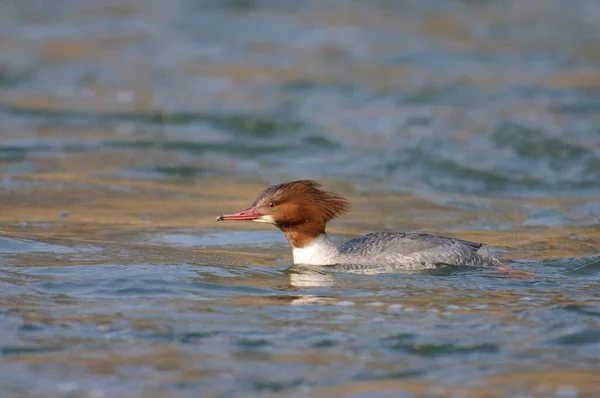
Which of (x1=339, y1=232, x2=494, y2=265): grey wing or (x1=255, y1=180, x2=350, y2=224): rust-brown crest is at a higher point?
(x1=255, y1=180, x2=350, y2=224): rust-brown crest

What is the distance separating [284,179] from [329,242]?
4590 millimetres

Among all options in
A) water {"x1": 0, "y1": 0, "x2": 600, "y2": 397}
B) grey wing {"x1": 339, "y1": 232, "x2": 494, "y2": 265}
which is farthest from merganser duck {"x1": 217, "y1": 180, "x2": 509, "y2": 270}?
water {"x1": 0, "y1": 0, "x2": 600, "y2": 397}

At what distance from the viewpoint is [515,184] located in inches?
572

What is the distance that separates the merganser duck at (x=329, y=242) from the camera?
966 cm

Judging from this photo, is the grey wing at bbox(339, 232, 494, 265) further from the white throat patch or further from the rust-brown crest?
the rust-brown crest

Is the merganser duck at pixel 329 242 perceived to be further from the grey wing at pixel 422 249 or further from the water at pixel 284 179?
the water at pixel 284 179

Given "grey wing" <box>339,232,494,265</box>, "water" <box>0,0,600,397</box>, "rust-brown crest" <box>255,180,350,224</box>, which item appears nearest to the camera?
"water" <box>0,0,600,397</box>

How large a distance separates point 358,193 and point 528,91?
23.0 ft

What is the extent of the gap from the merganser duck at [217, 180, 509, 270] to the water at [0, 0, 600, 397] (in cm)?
22

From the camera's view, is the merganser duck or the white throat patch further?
the white throat patch

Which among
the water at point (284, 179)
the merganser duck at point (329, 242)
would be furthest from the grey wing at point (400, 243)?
the water at point (284, 179)

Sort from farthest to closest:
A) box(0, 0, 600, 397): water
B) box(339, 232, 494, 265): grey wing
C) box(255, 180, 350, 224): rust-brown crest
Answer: box(339, 232, 494, 265): grey wing, box(255, 180, 350, 224): rust-brown crest, box(0, 0, 600, 397): water

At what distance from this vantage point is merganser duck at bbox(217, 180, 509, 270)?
31.7ft

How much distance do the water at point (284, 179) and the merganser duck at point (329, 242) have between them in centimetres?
22
